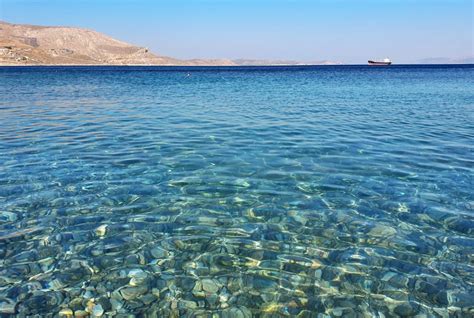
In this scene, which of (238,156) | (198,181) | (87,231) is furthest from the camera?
(238,156)

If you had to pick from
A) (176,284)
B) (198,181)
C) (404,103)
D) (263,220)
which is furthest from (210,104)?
(176,284)

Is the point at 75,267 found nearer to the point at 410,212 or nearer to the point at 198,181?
the point at 198,181

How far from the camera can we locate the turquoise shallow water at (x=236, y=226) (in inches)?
253

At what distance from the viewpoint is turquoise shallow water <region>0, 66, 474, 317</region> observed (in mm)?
6434

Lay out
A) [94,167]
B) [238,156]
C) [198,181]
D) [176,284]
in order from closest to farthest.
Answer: [176,284] → [198,181] → [94,167] → [238,156]

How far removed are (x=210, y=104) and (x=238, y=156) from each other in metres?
19.1

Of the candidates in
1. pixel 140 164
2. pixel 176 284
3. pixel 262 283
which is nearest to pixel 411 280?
pixel 262 283

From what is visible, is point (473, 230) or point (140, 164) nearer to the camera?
point (473, 230)

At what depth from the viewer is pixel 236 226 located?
8984 millimetres

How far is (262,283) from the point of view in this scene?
22.4ft

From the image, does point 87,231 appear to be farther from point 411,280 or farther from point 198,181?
point 411,280

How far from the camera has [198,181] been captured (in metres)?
12.0

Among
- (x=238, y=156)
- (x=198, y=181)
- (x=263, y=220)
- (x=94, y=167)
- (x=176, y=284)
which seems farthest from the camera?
(x=238, y=156)

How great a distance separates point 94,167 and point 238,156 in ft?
18.3
